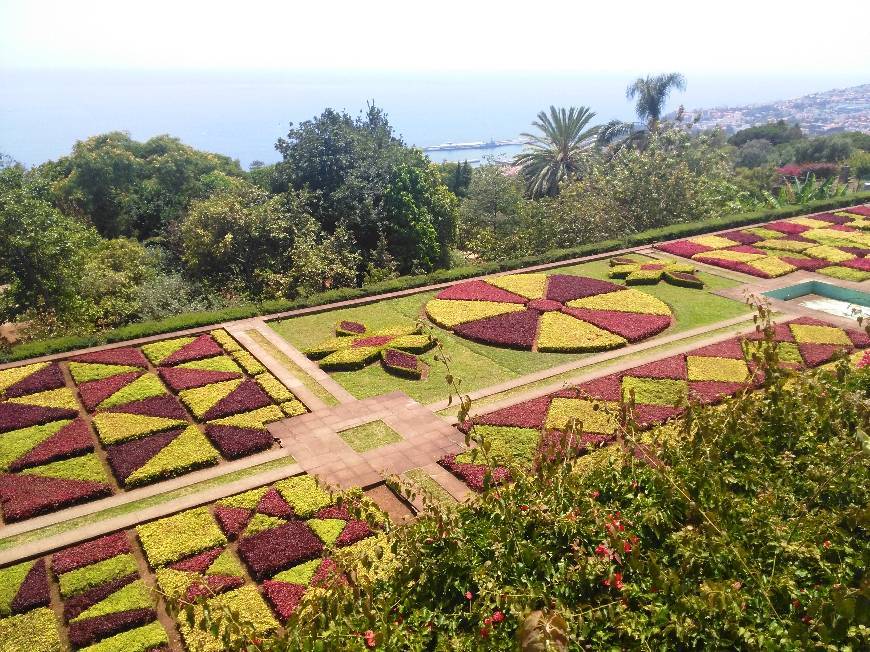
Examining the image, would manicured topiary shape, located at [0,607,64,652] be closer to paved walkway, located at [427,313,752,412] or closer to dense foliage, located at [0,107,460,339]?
paved walkway, located at [427,313,752,412]

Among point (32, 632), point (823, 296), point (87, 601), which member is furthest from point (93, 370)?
point (823, 296)

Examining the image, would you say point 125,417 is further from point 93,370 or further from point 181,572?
point 181,572

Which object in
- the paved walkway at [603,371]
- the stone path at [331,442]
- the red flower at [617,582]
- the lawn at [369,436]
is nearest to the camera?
the red flower at [617,582]

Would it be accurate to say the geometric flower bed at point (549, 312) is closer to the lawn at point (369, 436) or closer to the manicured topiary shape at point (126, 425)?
the lawn at point (369, 436)

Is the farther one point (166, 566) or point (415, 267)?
point (415, 267)

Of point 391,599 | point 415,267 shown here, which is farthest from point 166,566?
point 415,267

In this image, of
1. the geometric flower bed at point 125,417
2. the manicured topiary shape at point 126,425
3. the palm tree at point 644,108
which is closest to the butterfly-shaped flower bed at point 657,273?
the geometric flower bed at point 125,417

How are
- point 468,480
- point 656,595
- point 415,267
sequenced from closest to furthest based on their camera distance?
point 656,595 → point 468,480 → point 415,267

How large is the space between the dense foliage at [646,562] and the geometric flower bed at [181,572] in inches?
148

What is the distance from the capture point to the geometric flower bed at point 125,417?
12.8 m

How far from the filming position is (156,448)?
1373 centimetres

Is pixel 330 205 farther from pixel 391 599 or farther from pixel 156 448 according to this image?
pixel 391 599

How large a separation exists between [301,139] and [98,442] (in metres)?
20.8

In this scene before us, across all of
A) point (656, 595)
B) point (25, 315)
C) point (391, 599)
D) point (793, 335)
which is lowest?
point (25, 315)
